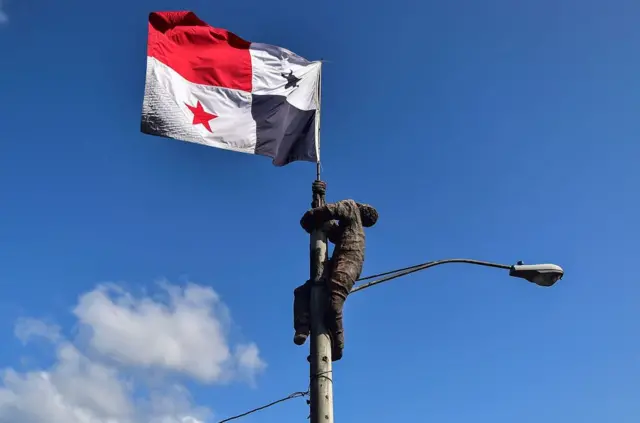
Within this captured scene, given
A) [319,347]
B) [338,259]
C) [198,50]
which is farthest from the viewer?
[198,50]

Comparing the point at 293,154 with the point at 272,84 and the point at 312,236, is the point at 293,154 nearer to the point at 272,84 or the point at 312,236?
the point at 272,84

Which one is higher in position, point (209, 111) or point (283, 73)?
point (283, 73)

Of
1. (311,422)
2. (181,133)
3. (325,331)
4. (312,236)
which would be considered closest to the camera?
(311,422)

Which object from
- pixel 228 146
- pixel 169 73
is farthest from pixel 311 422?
pixel 169 73

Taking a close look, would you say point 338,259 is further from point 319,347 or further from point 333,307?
point 319,347

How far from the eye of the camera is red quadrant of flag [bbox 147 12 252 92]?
8.73 metres

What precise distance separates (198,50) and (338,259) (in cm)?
421

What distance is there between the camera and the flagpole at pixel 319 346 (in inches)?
237

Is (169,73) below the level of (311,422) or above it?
above

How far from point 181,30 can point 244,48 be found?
96cm

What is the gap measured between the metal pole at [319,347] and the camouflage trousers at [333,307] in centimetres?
8

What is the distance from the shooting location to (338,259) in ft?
21.8

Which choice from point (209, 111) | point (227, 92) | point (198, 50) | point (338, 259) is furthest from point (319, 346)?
point (198, 50)

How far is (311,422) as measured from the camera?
19.7ft
